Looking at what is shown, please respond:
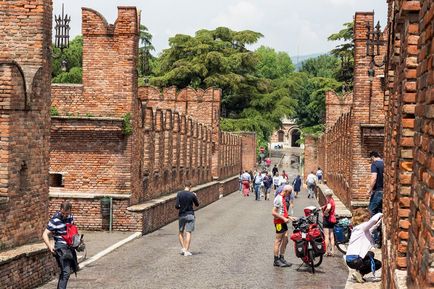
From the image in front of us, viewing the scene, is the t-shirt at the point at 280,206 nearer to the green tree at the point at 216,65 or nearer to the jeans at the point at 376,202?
the jeans at the point at 376,202

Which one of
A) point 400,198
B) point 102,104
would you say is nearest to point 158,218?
point 102,104

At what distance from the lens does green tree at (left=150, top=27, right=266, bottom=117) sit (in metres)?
68.4

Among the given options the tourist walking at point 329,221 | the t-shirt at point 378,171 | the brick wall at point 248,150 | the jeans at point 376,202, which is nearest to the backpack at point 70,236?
the jeans at point 376,202

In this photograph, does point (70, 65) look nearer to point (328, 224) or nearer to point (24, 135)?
point (328, 224)

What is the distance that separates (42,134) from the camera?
14477mm

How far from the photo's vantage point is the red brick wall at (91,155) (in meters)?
23.0

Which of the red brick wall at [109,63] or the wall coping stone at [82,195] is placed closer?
the wall coping stone at [82,195]

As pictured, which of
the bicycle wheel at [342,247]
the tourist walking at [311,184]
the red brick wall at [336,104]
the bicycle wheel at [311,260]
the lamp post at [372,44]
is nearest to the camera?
the bicycle wheel at [311,260]

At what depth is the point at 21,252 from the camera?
40.9 ft

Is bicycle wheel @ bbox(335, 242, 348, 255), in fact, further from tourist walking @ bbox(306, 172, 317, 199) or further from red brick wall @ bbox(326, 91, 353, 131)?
red brick wall @ bbox(326, 91, 353, 131)

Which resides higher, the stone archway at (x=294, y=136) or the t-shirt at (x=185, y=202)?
the t-shirt at (x=185, y=202)

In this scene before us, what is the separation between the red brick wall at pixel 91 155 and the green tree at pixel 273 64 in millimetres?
73529

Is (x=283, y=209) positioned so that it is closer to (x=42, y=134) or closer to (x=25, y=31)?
(x=42, y=134)

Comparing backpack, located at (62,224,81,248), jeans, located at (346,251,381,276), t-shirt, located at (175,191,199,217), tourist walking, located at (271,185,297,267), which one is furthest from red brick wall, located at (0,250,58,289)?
jeans, located at (346,251,381,276)
